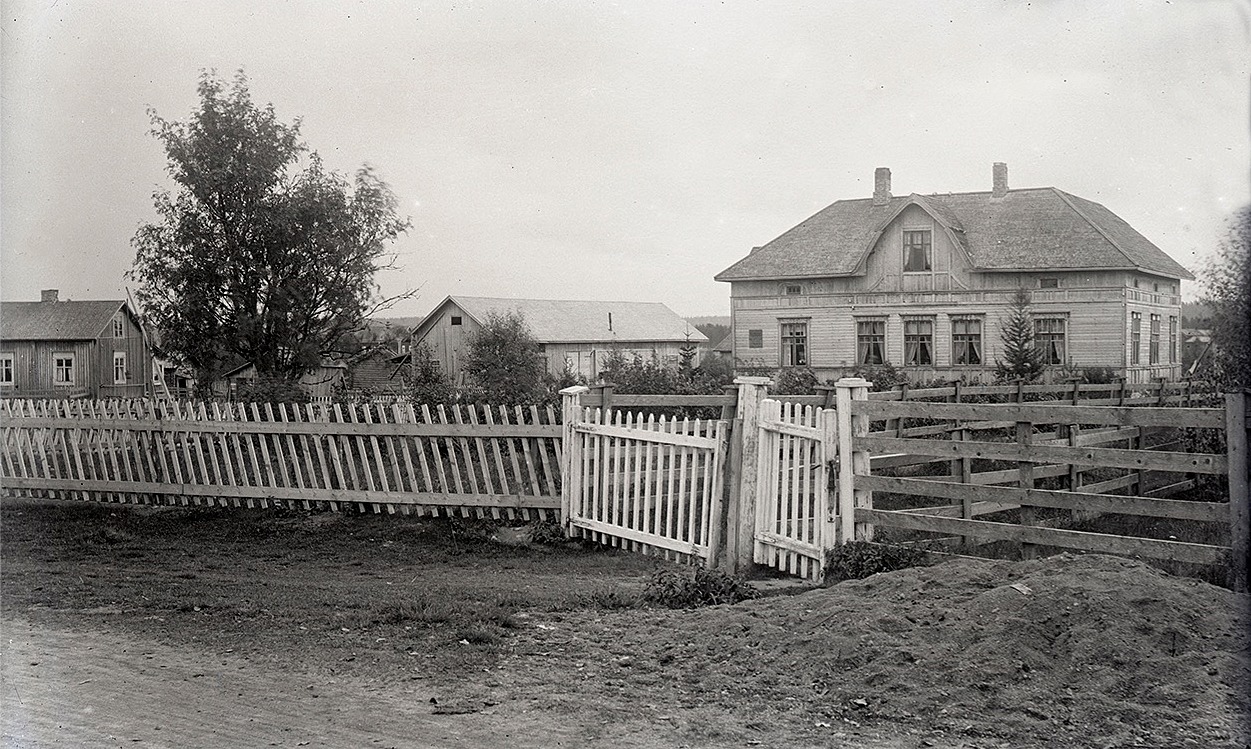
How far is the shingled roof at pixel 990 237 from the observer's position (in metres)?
31.7

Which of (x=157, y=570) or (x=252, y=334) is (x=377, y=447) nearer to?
(x=157, y=570)

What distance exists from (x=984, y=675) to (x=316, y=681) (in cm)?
372

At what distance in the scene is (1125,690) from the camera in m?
4.71

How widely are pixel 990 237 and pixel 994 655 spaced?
3116 cm

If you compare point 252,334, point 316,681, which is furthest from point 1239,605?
point 252,334

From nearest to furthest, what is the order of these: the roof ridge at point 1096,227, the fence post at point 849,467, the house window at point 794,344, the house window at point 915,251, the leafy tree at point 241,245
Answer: the fence post at point 849,467 → the leafy tree at point 241,245 → the roof ridge at point 1096,227 → the house window at point 915,251 → the house window at point 794,344

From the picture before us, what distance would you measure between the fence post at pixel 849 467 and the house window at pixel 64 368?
45.1 meters

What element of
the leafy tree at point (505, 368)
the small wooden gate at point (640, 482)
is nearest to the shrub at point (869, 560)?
the small wooden gate at point (640, 482)

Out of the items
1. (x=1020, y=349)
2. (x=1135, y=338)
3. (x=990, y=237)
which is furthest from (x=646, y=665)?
(x=1135, y=338)

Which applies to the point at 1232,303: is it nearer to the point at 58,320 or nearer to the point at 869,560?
the point at 869,560

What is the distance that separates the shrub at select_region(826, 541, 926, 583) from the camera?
7391 millimetres

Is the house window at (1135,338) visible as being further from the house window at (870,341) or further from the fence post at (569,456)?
the fence post at (569,456)

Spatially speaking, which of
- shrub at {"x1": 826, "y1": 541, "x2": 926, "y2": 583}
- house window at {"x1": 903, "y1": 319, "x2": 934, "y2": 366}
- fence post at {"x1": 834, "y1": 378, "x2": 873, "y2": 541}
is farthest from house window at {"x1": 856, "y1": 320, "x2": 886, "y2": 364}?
shrub at {"x1": 826, "y1": 541, "x2": 926, "y2": 583}

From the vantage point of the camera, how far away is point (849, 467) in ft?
25.7
